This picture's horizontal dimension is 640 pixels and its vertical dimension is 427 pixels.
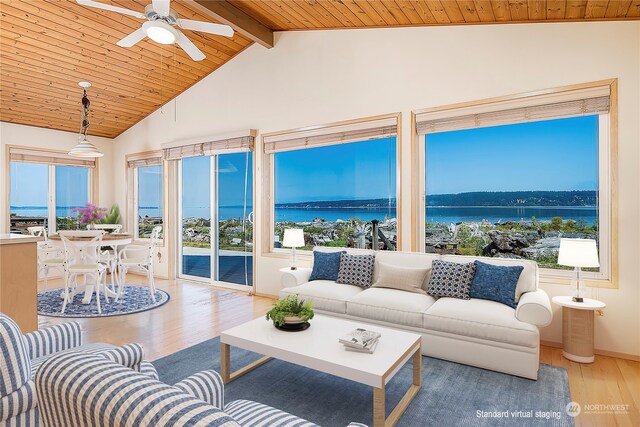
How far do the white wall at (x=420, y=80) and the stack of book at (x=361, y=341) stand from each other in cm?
200

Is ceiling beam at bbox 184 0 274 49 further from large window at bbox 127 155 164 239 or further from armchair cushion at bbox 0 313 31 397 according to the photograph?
armchair cushion at bbox 0 313 31 397

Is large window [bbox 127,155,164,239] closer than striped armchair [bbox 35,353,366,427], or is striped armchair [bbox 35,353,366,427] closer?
striped armchair [bbox 35,353,366,427]

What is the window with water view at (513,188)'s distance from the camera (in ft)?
11.3

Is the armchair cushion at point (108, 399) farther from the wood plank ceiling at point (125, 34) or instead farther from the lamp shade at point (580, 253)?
the wood plank ceiling at point (125, 34)

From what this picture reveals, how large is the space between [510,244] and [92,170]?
7549 mm

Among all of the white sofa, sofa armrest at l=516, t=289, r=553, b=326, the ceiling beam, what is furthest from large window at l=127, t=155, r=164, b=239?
sofa armrest at l=516, t=289, r=553, b=326

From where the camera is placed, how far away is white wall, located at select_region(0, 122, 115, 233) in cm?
588

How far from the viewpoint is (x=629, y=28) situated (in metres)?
3.08

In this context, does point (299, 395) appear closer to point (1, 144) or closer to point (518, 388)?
point (518, 388)

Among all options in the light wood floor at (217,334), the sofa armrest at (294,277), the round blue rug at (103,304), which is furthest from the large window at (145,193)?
the sofa armrest at (294,277)

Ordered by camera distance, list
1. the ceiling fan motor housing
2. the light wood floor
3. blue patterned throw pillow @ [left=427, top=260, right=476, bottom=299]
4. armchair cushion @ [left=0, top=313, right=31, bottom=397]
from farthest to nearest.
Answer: blue patterned throw pillow @ [left=427, top=260, right=476, bottom=299] < the ceiling fan motor housing < the light wood floor < armchair cushion @ [left=0, top=313, right=31, bottom=397]

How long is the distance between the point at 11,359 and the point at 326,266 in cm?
307

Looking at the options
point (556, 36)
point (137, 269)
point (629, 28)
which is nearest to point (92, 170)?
point (137, 269)

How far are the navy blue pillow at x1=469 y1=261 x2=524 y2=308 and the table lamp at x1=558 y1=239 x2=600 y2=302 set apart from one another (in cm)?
36
